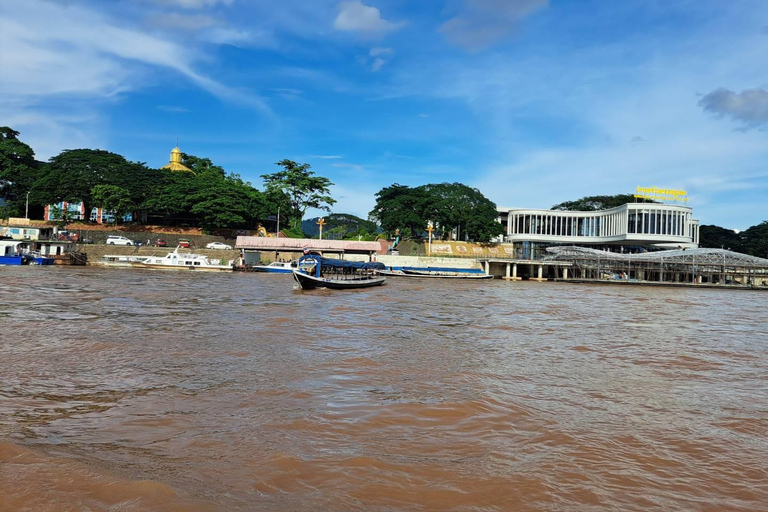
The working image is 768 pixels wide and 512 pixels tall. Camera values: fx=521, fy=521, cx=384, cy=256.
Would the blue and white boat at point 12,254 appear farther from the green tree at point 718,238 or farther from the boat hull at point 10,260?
the green tree at point 718,238

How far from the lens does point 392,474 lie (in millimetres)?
5543

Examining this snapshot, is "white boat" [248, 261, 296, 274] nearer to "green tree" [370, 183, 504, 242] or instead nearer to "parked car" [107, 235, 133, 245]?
"parked car" [107, 235, 133, 245]

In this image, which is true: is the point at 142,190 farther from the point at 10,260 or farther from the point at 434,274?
the point at 434,274

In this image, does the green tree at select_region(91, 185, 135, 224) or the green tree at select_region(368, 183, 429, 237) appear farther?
the green tree at select_region(368, 183, 429, 237)

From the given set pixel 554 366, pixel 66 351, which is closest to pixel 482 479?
pixel 554 366

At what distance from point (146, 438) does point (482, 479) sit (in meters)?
3.98

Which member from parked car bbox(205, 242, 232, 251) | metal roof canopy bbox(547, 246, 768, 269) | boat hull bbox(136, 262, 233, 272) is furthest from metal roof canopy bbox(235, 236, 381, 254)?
metal roof canopy bbox(547, 246, 768, 269)

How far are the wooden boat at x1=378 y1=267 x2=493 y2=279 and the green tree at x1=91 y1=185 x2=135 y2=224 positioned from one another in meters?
29.5

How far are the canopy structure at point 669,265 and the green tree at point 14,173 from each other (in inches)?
2483

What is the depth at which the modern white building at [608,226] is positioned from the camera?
66.8 meters

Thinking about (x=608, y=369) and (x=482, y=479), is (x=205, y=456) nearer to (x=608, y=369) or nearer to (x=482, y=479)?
(x=482, y=479)

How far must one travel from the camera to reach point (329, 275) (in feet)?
125

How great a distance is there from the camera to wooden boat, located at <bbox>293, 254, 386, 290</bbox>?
29.9 metres

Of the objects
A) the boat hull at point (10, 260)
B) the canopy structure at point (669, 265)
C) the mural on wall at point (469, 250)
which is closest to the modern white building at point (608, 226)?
the mural on wall at point (469, 250)
